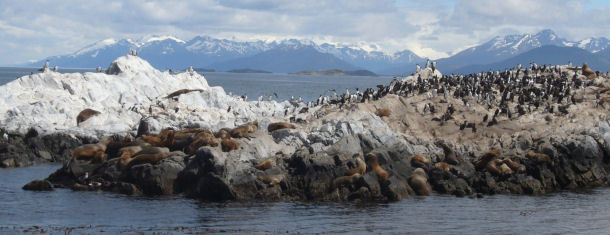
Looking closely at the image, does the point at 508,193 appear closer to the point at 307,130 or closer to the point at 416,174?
the point at 416,174

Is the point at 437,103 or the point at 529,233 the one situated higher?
the point at 437,103

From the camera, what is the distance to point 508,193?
30906 millimetres

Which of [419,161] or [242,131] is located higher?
[242,131]

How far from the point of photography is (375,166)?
3064cm

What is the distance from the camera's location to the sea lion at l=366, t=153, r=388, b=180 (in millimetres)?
29859

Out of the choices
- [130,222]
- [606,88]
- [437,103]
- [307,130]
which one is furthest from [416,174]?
[606,88]

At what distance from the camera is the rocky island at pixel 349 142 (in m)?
29.5

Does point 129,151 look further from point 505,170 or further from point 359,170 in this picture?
point 505,170

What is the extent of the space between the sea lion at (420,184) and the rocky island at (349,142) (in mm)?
60

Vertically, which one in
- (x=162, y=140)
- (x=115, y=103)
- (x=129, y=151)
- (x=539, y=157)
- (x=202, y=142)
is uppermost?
(x=115, y=103)

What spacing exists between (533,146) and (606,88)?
10.7 m

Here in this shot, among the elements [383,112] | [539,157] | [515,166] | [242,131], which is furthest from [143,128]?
[539,157]

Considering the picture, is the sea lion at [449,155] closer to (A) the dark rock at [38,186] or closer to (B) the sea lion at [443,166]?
(B) the sea lion at [443,166]

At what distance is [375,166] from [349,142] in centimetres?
224
